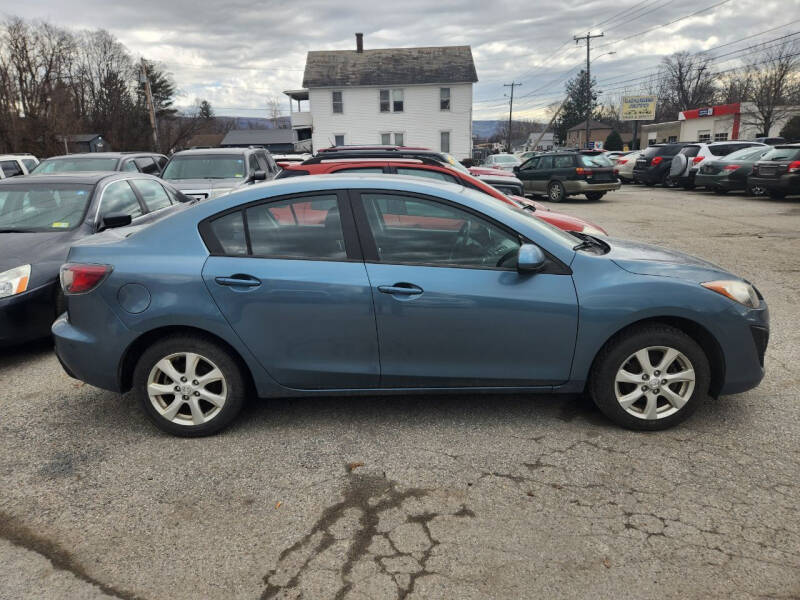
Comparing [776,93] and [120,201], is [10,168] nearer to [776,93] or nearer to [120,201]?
[120,201]

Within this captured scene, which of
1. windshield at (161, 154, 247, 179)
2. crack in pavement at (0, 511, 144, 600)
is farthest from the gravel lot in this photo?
windshield at (161, 154, 247, 179)

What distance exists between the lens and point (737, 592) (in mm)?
2309

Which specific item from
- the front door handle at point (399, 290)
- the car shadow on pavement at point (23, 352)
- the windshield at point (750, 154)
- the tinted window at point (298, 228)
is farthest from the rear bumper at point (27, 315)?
the windshield at point (750, 154)

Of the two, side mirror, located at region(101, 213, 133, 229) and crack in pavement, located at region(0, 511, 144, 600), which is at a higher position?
side mirror, located at region(101, 213, 133, 229)

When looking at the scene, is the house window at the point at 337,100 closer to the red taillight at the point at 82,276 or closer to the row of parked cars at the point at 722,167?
the row of parked cars at the point at 722,167

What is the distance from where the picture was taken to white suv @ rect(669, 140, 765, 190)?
20859 mm

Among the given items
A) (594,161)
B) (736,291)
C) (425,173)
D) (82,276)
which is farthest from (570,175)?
(82,276)

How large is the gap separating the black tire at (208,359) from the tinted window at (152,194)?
4.05 meters

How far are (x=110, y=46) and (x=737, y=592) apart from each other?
84.2 meters

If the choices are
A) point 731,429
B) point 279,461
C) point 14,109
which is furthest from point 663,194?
point 14,109

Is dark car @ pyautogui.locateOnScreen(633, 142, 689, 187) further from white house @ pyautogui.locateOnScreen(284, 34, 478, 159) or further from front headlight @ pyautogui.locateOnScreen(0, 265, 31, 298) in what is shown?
front headlight @ pyautogui.locateOnScreen(0, 265, 31, 298)

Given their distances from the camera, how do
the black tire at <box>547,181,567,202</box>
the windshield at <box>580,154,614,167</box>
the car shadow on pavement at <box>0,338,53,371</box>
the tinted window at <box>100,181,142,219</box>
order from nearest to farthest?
the car shadow on pavement at <box>0,338,53,371</box> → the tinted window at <box>100,181,142,219</box> → the windshield at <box>580,154,614,167</box> → the black tire at <box>547,181,567,202</box>

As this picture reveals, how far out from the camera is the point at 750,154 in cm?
1825

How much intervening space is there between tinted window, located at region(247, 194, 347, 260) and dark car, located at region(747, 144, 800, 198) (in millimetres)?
16516
